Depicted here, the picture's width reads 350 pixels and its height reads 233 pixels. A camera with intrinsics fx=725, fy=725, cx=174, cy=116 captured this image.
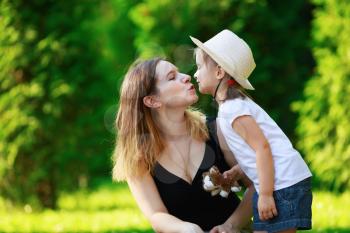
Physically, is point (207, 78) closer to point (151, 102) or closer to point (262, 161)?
point (151, 102)

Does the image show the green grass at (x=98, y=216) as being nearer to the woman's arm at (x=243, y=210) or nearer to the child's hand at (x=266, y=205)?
the woman's arm at (x=243, y=210)

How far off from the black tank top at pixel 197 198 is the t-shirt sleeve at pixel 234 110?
413 millimetres

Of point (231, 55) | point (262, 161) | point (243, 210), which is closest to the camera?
point (262, 161)

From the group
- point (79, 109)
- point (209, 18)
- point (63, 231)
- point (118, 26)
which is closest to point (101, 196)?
point (79, 109)

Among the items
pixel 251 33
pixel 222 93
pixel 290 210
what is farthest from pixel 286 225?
pixel 251 33

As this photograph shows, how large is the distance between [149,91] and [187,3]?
289 inches

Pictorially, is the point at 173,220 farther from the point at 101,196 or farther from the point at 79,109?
the point at 101,196

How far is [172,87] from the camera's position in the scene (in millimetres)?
3965

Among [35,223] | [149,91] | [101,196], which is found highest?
[149,91]

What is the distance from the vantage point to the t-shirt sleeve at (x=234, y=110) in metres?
3.59

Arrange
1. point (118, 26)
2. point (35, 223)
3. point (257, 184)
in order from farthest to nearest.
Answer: point (118, 26)
point (35, 223)
point (257, 184)

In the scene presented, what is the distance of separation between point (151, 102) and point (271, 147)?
2.49 feet

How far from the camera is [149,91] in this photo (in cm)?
402

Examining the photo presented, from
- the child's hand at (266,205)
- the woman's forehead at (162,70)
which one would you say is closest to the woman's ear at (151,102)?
the woman's forehead at (162,70)
